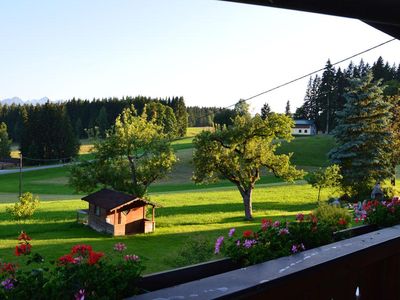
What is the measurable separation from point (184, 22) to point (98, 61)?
3.39 metres

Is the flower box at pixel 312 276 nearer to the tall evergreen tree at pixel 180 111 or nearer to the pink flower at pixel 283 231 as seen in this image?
the pink flower at pixel 283 231

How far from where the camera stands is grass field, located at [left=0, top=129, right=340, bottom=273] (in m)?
16.5

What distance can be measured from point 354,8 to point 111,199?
1953 cm

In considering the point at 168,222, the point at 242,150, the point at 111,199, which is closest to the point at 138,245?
the point at 111,199

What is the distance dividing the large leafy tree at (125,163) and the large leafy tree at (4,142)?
24.6 m

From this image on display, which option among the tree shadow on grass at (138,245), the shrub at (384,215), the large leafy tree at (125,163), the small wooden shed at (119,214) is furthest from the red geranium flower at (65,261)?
the large leafy tree at (125,163)

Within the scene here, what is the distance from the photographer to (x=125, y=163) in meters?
23.3

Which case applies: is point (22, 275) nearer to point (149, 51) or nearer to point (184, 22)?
point (184, 22)

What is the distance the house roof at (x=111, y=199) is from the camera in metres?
19.5

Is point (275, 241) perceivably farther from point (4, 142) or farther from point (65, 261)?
point (4, 142)

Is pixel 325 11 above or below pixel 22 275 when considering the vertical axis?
above

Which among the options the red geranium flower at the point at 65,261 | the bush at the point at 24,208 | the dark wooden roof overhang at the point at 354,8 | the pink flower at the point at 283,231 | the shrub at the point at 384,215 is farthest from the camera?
the bush at the point at 24,208

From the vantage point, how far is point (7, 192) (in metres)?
37.0

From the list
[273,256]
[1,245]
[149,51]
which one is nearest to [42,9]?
[149,51]
